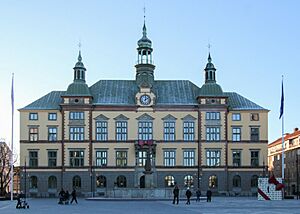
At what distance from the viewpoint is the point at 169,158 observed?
96562 mm

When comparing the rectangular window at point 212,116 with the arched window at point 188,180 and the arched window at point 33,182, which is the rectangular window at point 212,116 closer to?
the arched window at point 188,180

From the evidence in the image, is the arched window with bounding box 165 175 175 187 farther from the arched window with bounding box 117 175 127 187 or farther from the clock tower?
the clock tower

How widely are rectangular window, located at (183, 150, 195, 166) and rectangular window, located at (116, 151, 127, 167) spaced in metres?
9.77

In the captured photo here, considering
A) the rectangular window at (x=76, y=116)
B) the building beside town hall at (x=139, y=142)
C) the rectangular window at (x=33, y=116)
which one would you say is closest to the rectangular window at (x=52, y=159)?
the building beside town hall at (x=139, y=142)

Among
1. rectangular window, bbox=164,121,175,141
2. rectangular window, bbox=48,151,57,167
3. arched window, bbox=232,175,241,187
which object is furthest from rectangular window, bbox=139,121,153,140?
arched window, bbox=232,175,241,187

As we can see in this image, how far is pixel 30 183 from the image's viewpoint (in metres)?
95.8

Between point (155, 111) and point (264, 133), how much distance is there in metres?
18.7

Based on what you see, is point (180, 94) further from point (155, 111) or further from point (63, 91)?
point (63, 91)

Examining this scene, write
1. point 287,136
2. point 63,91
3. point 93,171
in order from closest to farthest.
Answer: point 93,171 < point 63,91 < point 287,136

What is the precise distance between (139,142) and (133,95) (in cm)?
934

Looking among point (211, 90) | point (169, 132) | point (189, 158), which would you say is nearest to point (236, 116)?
point (211, 90)

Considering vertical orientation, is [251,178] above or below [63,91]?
below

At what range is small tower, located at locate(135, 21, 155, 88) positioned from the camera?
10025cm

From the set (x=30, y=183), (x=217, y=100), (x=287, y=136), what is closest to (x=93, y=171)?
(x=30, y=183)
